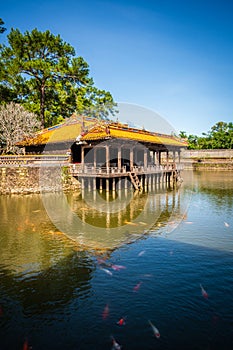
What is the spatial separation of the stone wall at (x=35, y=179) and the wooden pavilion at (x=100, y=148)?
45.0 inches

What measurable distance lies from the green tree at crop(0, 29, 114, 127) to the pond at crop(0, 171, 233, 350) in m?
24.9

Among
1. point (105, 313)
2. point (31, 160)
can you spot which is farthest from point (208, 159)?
point (105, 313)

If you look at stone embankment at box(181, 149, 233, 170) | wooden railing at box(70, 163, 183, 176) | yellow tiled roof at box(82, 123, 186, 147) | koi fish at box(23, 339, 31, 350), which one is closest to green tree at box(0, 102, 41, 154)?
wooden railing at box(70, 163, 183, 176)

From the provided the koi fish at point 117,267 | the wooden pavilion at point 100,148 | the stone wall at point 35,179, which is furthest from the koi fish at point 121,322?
the stone wall at point 35,179

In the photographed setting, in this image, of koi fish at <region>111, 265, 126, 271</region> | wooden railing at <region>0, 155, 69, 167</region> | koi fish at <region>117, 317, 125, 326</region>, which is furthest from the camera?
wooden railing at <region>0, 155, 69, 167</region>

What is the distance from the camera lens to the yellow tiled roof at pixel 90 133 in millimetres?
22930

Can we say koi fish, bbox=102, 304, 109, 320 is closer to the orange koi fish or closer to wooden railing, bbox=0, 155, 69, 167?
the orange koi fish

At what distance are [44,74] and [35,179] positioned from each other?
57.9ft

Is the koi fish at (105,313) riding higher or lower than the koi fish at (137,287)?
lower

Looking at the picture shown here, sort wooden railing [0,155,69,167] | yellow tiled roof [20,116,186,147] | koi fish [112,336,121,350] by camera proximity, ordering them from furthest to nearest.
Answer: yellow tiled roof [20,116,186,147], wooden railing [0,155,69,167], koi fish [112,336,121,350]

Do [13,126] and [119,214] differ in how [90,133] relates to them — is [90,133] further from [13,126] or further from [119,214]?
[119,214]

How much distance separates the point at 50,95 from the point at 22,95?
3922 millimetres

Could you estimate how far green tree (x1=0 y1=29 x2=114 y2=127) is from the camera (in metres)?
33.6

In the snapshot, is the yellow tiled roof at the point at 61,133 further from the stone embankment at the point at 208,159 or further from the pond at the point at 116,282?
the stone embankment at the point at 208,159
